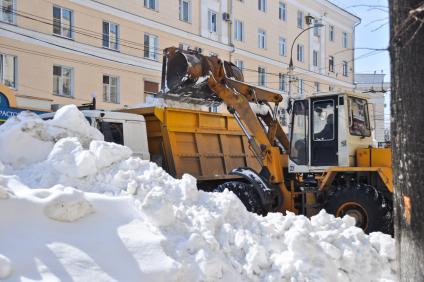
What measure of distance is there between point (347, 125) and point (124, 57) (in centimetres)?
1639

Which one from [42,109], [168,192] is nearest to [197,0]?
[42,109]

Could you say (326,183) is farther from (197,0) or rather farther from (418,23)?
(197,0)

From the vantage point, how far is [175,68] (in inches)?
399

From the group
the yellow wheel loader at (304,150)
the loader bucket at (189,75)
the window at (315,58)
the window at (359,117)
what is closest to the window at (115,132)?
the loader bucket at (189,75)

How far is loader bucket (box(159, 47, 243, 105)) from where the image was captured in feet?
31.9

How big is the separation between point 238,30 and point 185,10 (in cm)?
499

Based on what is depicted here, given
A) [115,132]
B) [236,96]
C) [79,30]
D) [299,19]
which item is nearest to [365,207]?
[236,96]

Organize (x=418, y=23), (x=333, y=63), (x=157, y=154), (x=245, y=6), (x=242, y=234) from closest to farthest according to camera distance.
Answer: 1. (x=418, y=23)
2. (x=242, y=234)
3. (x=157, y=154)
4. (x=245, y=6)
5. (x=333, y=63)

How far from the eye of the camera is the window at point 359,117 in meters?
8.62

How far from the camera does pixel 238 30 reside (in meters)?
31.1

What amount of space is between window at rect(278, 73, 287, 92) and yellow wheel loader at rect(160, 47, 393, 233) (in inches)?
1000

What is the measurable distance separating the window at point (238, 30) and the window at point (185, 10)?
439 centimetres

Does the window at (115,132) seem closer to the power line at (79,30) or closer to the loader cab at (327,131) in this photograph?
the loader cab at (327,131)

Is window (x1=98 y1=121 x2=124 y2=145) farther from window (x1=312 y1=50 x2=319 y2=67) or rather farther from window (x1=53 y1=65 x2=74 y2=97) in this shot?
window (x1=312 y1=50 x2=319 y2=67)
